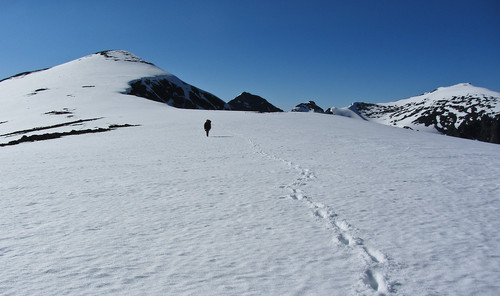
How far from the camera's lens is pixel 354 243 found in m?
6.94

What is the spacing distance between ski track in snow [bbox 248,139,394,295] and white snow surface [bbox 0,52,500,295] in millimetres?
33

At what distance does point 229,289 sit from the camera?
5172 millimetres

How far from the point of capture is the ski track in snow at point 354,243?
541cm

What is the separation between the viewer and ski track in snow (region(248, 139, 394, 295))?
5405 mm

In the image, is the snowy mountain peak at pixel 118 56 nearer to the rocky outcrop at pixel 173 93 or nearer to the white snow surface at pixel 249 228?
the rocky outcrop at pixel 173 93

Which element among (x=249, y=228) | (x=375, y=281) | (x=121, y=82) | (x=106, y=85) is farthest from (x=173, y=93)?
(x=375, y=281)

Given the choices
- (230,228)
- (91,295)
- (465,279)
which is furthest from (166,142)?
(465,279)

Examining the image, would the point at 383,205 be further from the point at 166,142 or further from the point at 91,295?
the point at 166,142

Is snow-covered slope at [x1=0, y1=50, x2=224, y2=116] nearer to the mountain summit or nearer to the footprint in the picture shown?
the mountain summit

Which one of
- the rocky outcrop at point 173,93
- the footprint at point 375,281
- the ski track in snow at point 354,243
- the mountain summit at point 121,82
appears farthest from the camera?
the rocky outcrop at point 173,93

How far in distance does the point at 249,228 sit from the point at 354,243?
109 inches

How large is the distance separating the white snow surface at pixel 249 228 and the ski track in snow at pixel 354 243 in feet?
0.11

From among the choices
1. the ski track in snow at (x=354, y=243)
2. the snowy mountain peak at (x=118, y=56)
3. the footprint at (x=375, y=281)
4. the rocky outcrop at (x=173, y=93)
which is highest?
the snowy mountain peak at (x=118, y=56)

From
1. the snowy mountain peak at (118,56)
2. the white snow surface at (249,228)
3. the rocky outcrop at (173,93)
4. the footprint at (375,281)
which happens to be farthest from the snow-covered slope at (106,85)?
the footprint at (375,281)
